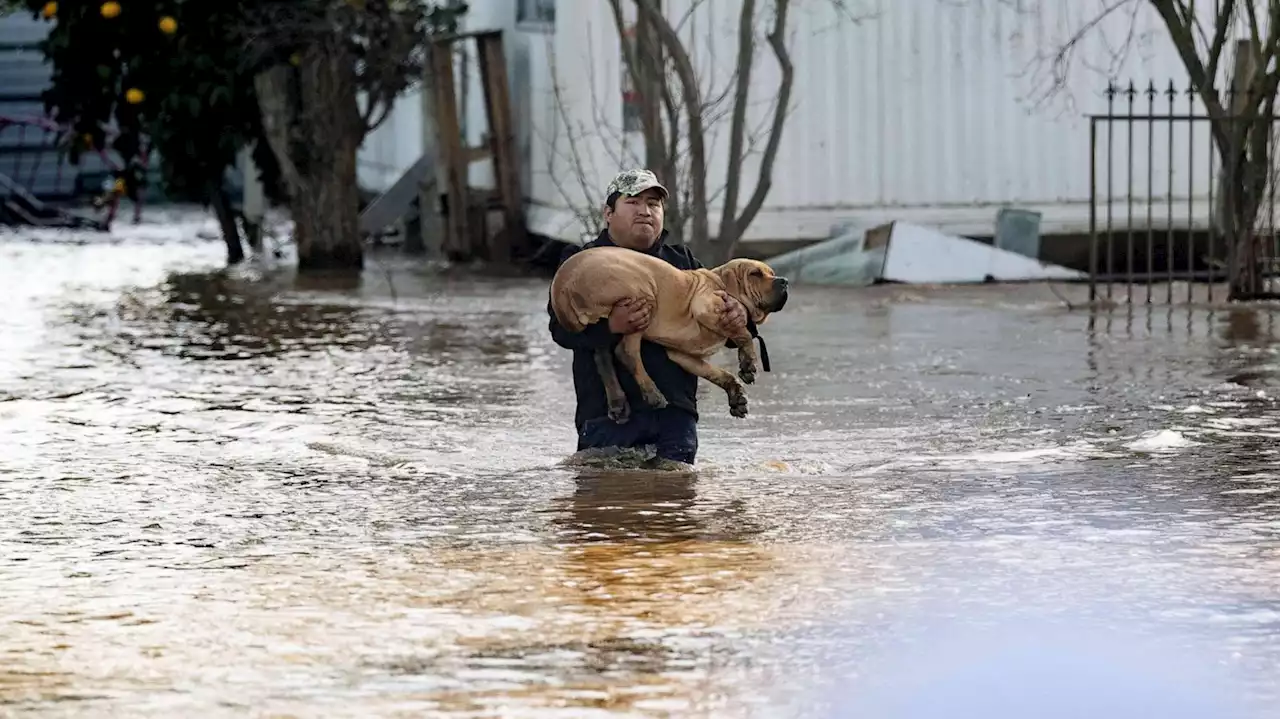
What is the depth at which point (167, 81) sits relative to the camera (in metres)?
20.6

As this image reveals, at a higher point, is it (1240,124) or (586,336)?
(1240,124)

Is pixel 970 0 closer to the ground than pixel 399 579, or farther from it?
farther from it

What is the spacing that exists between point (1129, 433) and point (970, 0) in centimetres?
1082

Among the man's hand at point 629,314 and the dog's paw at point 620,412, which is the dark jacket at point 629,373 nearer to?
the dog's paw at point 620,412

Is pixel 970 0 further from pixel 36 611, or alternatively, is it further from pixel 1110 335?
pixel 36 611

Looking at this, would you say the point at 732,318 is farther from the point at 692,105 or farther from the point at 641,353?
the point at 692,105

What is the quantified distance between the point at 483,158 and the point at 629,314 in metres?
14.3

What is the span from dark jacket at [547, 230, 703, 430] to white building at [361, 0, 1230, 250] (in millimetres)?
10883

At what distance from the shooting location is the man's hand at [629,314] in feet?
25.4

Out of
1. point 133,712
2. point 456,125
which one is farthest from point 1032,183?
point 133,712

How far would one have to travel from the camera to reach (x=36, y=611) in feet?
19.8

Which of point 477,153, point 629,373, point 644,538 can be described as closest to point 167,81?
point 477,153

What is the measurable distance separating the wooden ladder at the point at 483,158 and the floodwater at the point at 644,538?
8.30 metres

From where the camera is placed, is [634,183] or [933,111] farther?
[933,111]
